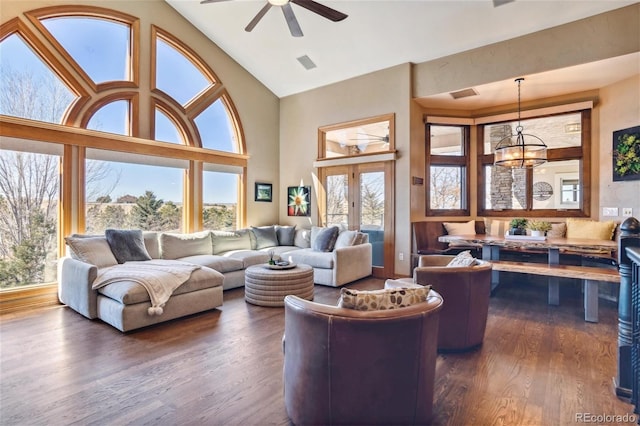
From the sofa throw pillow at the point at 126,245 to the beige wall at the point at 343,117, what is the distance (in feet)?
10.9

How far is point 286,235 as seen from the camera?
6.63 metres

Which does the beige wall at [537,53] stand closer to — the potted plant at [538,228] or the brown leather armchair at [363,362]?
the potted plant at [538,228]

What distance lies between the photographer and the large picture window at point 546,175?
5.46 metres

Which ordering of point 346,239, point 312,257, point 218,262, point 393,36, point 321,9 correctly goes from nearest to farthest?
point 321,9, point 218,262, point 393,36, point 312,257, point 346,239

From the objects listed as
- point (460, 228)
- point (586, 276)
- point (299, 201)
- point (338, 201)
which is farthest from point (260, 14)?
point (586, 276)

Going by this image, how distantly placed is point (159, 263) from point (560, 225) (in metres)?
6.18

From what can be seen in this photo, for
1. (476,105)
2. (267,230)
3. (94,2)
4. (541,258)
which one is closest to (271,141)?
(267,230)

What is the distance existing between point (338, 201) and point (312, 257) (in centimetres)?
166

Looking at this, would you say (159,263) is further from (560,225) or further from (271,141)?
(560,225)

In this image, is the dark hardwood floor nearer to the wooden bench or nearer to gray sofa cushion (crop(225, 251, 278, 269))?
the wooden bench

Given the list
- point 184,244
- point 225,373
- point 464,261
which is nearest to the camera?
point 225,373

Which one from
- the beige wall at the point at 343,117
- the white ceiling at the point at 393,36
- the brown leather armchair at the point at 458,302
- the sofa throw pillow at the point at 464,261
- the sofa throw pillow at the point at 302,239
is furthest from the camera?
the sofa throw pillow at the point at 302,239

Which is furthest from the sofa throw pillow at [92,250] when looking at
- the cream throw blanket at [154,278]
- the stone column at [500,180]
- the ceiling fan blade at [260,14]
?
the stone column at [500,180]

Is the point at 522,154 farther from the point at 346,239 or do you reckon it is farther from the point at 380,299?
the point at 380,299
